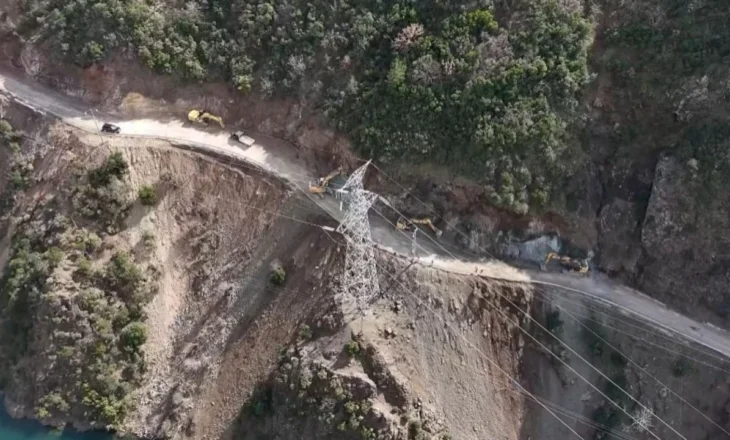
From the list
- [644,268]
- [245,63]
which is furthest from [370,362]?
[245,63]

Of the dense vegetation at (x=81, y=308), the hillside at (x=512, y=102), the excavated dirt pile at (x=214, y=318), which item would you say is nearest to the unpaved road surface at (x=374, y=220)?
the excavated dirt pile at (x=214, y=318)

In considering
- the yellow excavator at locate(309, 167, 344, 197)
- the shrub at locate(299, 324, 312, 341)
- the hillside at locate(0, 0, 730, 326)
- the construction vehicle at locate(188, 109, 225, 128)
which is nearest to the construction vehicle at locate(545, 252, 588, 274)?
the hillside at locate(0, 0, 730, 326)

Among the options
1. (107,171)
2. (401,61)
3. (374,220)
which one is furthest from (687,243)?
(107,171)

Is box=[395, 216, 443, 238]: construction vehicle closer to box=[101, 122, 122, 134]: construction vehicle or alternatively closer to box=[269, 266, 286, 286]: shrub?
box=[269, 266, 286, 286]: shrub

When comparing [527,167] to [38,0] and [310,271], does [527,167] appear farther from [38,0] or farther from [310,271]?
[38,0]

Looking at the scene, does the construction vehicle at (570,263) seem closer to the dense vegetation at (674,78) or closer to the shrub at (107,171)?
the dense vegetation at (674,78)
